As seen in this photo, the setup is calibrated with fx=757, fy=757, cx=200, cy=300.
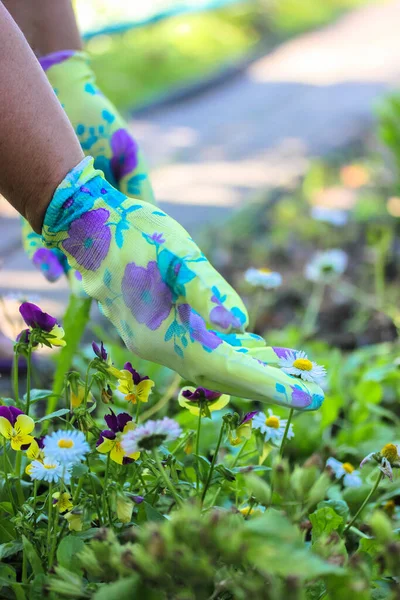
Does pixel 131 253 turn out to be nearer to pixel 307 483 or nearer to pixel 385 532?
pixel 307 483

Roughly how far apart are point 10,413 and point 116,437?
13cm

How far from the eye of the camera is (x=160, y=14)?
20.8ft

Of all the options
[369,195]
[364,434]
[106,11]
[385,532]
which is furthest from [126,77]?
[385,532]

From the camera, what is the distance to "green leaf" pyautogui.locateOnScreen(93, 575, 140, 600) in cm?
70

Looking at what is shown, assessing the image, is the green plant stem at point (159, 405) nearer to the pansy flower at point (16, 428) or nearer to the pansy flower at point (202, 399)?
the pansy flower at point (202, 399)

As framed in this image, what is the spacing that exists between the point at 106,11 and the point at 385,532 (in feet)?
20.4

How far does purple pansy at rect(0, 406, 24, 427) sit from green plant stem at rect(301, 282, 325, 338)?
1259 millimetres

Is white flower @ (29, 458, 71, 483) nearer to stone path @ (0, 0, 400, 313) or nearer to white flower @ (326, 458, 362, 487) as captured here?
white flower @ (326, 458, 362, 487)

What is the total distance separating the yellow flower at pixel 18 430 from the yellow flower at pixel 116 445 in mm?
87

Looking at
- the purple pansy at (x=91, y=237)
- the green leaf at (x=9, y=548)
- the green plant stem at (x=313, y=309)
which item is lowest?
the green plant stem at (x=313, y=309)

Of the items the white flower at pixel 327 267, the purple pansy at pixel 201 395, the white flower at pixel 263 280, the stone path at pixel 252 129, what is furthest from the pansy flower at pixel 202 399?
the stone path at pixel 252 129

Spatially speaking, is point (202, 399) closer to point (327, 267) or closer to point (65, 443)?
point (65, 443)

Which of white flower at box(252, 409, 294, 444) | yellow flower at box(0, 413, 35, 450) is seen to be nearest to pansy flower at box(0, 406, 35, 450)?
yellow flower at box(0, 413, 35, 450)

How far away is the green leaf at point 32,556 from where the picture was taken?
864mm
